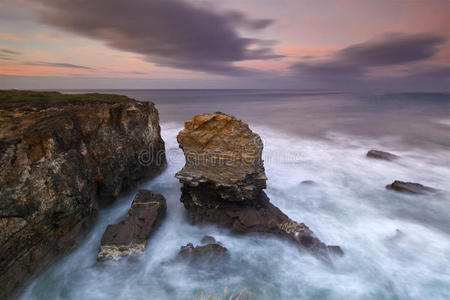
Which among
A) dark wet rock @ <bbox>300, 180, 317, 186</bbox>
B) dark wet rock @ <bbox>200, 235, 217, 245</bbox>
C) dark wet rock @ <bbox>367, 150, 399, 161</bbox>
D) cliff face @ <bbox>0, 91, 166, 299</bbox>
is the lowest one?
dark wet rock @ <bbox>200, 235, 217, 245</bbox>

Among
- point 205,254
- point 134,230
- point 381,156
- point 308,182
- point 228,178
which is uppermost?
point 228,178

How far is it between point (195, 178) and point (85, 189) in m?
3.46

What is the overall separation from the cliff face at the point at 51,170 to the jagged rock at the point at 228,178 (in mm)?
3105

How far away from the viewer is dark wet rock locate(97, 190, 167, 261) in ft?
21.5

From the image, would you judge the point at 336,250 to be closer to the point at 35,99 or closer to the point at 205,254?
the point at 205,254

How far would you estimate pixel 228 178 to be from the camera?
7406mm

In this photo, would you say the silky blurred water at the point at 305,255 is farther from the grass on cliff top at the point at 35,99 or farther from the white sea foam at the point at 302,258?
the grass on cliff top at the point at 35,99

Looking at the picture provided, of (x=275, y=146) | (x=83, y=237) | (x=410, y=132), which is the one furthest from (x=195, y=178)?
(x=410, y=132)

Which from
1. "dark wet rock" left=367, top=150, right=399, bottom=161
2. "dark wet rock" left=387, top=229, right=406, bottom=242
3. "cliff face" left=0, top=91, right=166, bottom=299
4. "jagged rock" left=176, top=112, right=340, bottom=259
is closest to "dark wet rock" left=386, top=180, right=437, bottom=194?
"dark wet rock" left=387, top=229, right=406, bottom=242

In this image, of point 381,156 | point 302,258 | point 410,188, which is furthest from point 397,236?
point 381,156

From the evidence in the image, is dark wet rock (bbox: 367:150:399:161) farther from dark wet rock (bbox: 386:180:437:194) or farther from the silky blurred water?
dark wet rock (bbox: 386:180:437:194)

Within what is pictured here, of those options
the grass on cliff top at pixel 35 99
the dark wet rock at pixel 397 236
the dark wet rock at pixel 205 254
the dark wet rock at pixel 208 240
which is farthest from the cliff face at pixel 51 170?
the dark wet rock at pixel 397 236

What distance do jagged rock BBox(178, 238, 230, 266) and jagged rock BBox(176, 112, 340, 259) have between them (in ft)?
3.34

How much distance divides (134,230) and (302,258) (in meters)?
5.08
